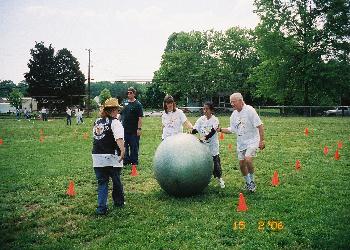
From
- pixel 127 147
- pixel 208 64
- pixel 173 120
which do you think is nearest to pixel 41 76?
pixel 208 64

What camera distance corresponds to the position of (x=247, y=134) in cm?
816

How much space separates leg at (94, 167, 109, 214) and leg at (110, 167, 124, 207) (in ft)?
0.53

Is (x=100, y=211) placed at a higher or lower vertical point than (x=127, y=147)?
lower

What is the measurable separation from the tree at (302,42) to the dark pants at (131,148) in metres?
37.4

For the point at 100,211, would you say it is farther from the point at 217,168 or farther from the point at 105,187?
the point at 217,168

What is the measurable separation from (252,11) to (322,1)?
354 inches

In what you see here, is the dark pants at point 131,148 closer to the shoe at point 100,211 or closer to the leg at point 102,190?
the leg at point 102,190

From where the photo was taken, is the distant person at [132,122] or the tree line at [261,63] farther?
the tree line at [261,63]

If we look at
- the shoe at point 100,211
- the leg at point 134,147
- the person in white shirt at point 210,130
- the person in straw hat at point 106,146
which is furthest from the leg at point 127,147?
the shoe at point 100,211

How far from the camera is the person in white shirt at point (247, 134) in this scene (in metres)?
8.02

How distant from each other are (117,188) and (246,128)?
119 inches

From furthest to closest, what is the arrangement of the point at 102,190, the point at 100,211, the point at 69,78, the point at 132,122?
the point at 69,78, the point at 132,122, the point at 102,190, the point at 100,211

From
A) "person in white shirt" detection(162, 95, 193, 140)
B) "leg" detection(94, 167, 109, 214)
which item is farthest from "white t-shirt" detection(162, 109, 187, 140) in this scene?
"leg" detection(94, 167, 109, 214)

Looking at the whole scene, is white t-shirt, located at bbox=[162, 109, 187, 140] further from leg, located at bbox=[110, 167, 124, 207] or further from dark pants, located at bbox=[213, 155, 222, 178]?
leg, located at bbox=[110, 167, 124, 207]
